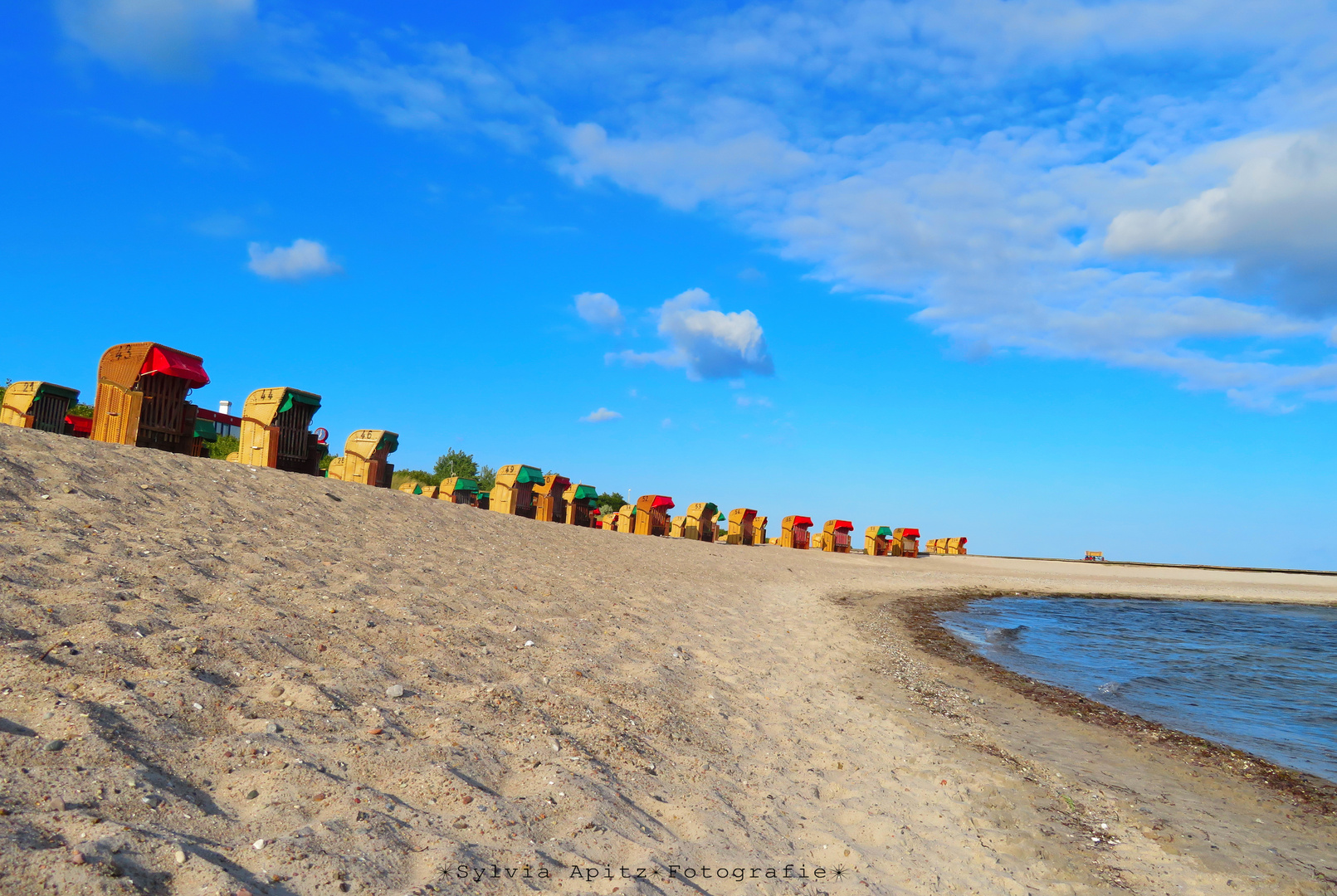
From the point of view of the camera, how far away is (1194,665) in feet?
48.4

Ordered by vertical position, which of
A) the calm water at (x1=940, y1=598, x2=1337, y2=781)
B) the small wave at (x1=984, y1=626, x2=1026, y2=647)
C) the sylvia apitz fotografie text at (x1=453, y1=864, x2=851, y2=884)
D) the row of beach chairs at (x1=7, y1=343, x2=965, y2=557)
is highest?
the row of beach chairs at (x1=7, y1=343, x2=965, y2=557)

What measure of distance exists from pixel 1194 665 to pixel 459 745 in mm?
16581

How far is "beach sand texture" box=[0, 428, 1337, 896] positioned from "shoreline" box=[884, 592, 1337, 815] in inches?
4.6

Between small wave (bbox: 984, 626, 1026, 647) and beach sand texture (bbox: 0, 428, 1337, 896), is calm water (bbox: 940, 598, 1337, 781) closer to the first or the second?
small wave (bbox: 984, 626, 1026, 647)

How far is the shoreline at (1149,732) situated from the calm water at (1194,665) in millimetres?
349

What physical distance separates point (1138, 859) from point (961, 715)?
357cm

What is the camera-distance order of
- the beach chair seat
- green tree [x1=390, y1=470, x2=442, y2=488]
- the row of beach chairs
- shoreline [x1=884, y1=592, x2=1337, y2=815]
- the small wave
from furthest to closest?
green tree [x1=390, y1=470, x2=442, y2=488] < the small wave < the beach chair seat < the row of beach chairs < shoreline [x1=884, y1=592, x2=1337, y2=815]

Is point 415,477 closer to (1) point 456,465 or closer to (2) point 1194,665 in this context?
(1) point 456,465

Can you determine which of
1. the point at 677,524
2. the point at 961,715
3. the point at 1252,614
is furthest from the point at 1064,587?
the point at 961,715

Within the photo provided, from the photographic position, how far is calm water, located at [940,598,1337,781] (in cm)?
969

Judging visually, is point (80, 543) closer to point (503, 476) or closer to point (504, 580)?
point (504, 580)

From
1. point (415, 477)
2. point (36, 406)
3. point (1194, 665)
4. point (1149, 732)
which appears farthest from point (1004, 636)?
point (415, 477)

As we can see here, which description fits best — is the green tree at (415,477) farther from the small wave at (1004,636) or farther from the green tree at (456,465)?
the small wave at (1004,636)

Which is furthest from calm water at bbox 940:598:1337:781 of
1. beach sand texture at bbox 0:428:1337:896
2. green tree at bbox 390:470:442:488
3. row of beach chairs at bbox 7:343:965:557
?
green tree at bbox 390:470:442:488
